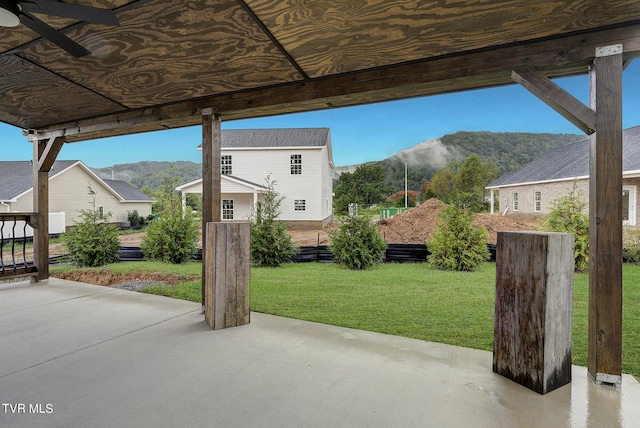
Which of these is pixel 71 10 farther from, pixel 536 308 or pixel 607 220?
pixel 607 220

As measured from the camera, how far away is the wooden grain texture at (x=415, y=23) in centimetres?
189

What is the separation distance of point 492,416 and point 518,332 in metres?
0.55

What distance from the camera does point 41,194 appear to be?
15.8 feet

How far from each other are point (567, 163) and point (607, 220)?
41.7ft

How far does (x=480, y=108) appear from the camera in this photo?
36906 millimetres

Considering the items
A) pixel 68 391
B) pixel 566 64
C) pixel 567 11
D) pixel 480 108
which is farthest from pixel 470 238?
pixel 480 108

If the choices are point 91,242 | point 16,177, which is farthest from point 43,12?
point 16,177

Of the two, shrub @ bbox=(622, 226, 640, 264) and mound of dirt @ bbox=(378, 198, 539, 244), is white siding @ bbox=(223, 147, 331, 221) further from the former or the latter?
shrub @ bbox=(622, 226, 640, 264)

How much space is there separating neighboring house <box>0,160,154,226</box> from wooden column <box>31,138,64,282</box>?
333 inches

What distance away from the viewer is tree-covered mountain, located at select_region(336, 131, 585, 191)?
917 inches

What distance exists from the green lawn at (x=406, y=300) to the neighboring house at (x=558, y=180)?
3903 millimetres

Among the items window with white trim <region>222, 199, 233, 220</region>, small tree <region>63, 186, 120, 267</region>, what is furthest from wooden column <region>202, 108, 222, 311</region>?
window with white trim <region>222, 199, 233, 220</region>

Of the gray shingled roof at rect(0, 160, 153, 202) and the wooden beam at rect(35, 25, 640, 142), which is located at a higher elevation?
the gray shingled roof at rect(0, 160, 153, 202)

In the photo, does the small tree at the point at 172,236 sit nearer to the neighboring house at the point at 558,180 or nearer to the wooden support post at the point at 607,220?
the wooden support post at the point at 607,220
